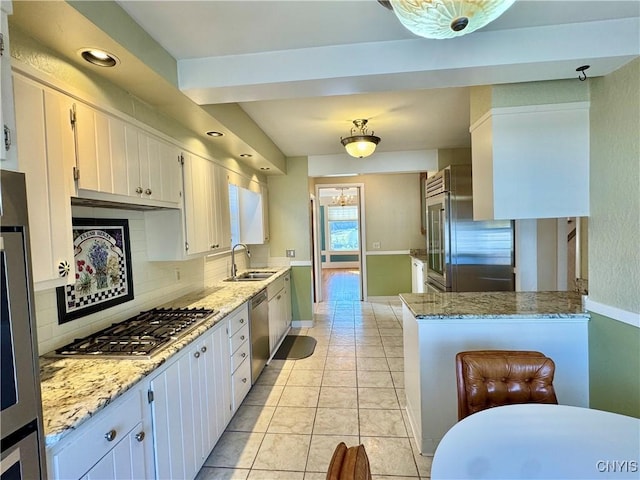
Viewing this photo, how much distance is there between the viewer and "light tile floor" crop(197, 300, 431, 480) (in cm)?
200

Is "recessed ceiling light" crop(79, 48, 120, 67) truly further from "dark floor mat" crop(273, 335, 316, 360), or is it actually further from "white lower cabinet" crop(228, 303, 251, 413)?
"dark floor mat" crop(273, 335, 316, 360)

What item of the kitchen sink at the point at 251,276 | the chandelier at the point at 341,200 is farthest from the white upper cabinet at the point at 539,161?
the chandelier at the point at 341,200

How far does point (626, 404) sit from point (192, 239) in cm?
284

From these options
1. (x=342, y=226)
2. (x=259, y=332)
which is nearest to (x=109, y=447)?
(x=259, y=332)

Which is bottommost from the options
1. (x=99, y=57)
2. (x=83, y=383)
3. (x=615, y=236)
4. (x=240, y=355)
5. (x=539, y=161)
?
(x=240, y=355)

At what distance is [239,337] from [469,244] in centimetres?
240

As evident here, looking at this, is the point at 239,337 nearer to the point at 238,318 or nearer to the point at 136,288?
the point at 238,318

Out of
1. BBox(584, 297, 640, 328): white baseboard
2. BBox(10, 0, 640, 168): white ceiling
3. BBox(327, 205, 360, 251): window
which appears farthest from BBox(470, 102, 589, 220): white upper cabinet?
BBox(327, 205, 360, 251): window

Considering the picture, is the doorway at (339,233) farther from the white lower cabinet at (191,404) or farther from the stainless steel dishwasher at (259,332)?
the white lower cabinet at (191,404)

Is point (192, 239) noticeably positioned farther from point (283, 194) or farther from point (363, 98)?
point (283, 194)

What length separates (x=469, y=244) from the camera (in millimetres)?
3334

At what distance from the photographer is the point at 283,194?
4902mm

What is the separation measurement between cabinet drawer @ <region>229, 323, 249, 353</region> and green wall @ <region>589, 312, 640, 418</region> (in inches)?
92.5

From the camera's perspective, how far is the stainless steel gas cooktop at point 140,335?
5.13 feet
